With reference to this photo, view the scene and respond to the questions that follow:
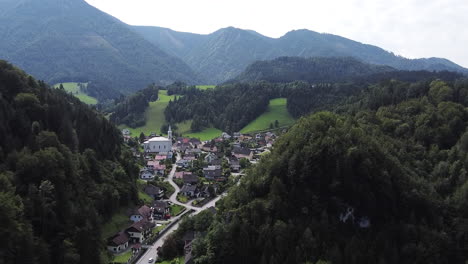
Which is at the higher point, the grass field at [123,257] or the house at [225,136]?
the grass field at [123,257]

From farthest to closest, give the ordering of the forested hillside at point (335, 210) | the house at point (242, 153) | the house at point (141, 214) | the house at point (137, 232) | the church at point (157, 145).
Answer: the church at point (157, 145), the house at point (242, 153), the house at point (141, 214), the house at point (137, 232), the forested hillside at point (335, 210)

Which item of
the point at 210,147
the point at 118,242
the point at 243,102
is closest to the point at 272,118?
the point at 243,102

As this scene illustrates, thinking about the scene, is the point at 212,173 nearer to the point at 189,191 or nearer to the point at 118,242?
the point at 189,191

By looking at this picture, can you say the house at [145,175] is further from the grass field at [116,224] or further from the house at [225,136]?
the house at [225,136]

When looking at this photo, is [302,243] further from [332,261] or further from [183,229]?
[183,229]

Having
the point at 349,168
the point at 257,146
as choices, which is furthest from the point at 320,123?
the point at 257,146

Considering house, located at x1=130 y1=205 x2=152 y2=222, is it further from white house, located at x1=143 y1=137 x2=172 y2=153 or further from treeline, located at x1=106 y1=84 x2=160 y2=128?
treeline, located at x1=106 y1=84 x2=160 y2=128

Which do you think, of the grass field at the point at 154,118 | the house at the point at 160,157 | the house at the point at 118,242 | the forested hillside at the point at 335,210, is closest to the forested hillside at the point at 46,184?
the house at the point at 118,242
